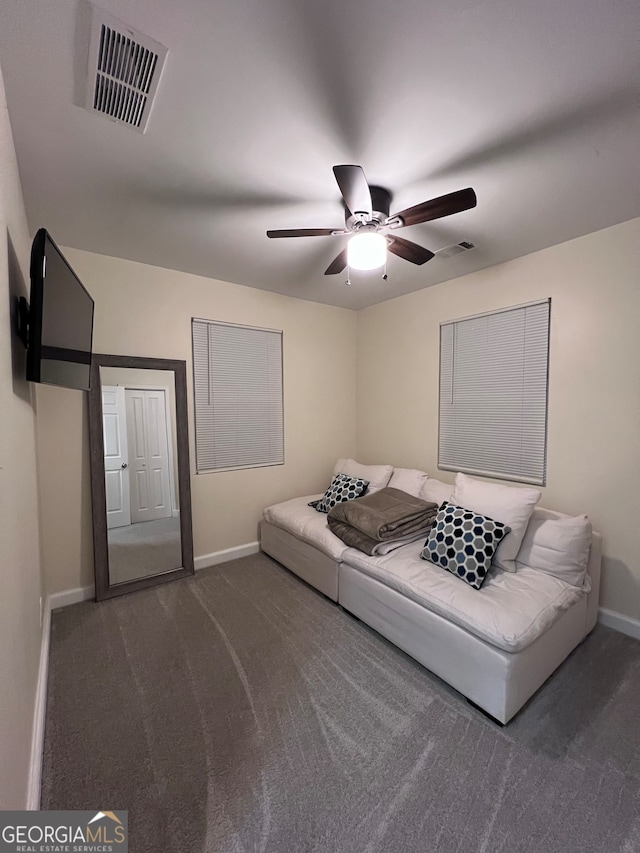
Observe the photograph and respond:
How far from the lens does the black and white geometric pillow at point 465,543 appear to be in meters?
2.02

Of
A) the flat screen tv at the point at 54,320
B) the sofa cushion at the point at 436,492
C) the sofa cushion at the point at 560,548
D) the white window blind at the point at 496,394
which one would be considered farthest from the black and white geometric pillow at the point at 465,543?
the flat screen tv at the point at 54,320

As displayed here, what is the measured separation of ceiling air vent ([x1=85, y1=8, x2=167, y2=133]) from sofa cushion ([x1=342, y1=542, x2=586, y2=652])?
2.59 meters

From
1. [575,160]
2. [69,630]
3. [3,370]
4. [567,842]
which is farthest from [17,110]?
[567,842]

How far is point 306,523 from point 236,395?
1.39 meters

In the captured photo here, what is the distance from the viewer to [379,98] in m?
1.29

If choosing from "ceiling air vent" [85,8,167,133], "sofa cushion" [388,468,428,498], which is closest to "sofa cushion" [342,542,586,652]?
"sofa cushion" [388,468,428,498]

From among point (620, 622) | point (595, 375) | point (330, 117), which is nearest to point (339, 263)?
point (330, 117)

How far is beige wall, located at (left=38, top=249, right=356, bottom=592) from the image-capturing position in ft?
8.34

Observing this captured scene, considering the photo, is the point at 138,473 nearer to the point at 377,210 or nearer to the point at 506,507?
the point at 377,210

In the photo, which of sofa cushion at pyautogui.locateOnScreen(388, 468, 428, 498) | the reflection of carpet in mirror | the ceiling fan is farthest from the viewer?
sofa cushion at pyautogui.locateOnScreen(388, 468, 428, 498)

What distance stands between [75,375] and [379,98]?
1870mm

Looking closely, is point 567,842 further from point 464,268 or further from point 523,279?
point 464,268

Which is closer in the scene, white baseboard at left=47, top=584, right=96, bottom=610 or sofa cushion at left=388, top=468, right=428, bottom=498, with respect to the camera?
white baseboard at left=47, top=584, right=96, bottom=610

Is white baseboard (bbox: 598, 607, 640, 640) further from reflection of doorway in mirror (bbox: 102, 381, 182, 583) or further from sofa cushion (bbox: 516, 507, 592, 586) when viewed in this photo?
reflection of doorway in mirror (bbox: 102, 381, 182, 583)
